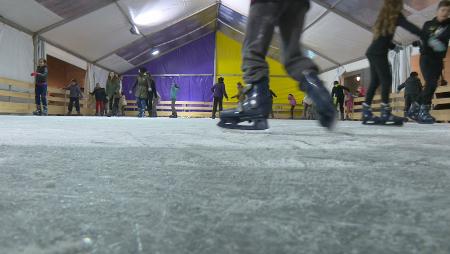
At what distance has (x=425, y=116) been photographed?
14.6ft

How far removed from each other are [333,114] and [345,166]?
0.71m

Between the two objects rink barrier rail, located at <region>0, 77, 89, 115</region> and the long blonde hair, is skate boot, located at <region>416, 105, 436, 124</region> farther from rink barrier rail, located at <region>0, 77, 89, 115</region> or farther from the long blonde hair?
rink barrier rail, located at <region>0, 77, 89, 115</region>

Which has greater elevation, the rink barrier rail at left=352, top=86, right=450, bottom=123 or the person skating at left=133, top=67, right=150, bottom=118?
the person skating at left=133, top=67, right=150, bottom=118

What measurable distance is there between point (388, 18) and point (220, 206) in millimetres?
3371

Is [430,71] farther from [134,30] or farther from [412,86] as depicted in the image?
[134,30]

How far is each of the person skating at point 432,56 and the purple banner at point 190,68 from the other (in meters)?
13.9

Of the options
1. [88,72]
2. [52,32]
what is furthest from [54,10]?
[88,72]

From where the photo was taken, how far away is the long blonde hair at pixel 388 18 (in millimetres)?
3346

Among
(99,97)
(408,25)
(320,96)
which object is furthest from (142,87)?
(320,96)

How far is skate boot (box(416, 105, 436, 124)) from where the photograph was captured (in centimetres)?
442

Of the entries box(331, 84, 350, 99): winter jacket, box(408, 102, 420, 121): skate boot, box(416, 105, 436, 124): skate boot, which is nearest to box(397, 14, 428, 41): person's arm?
box(416, 105, 436, 124): skate boot

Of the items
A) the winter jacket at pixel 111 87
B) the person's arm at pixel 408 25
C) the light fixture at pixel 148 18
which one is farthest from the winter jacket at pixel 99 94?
the person's arm at pixel 408 25

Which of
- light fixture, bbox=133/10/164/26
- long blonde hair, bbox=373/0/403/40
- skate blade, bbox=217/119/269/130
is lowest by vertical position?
skate blade, bbox=217/119/269/130

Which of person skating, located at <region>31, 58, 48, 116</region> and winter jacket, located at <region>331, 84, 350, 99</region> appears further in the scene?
winter jacket, located at <region>331, 84, 350, 99</region>
